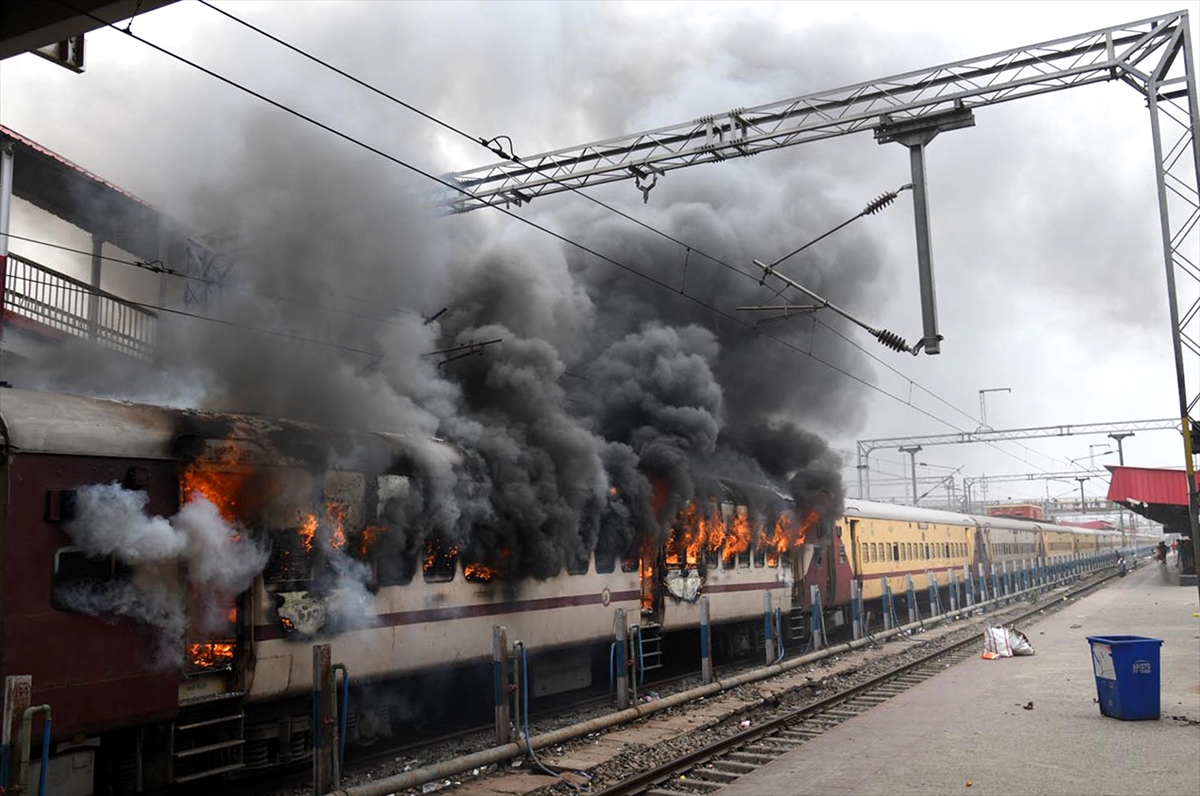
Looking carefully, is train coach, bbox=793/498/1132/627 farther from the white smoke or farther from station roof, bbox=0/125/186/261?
station roof, bbox=0/125/186/261

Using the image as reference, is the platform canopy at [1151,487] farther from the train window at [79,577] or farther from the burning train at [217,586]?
the train window at [79,577]

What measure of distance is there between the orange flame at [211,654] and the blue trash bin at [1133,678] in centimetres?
929

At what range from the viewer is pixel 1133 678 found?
34.5 feet

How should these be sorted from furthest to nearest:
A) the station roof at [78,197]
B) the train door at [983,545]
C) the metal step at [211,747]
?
1. the train door at [983,545]
2. the station roof at [78,197]
3. the metal step at [211,747]

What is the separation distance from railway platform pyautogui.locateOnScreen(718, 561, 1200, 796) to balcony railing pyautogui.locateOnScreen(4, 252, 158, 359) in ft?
35.8

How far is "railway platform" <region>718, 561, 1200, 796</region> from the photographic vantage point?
7.91m

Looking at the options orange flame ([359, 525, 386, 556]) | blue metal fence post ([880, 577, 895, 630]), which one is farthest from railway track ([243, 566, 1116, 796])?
blue metal fence post ([880, 577, 895, 630])

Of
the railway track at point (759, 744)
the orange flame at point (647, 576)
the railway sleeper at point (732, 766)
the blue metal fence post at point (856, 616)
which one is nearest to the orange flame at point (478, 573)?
the railway track at point (759, 744)

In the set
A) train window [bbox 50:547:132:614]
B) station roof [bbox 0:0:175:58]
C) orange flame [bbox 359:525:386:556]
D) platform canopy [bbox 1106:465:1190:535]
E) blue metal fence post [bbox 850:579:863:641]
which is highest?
station roof [bbox 0:0:175:58]

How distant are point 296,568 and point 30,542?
2288 mm

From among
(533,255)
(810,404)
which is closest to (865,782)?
(533,255)

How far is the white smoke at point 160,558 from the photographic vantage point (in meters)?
6.76

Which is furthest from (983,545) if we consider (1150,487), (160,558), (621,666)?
(160,558)

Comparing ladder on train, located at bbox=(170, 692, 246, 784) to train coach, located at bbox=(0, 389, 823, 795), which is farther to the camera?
ladder on train, located at bbox=(170, 692, 246, 784)
